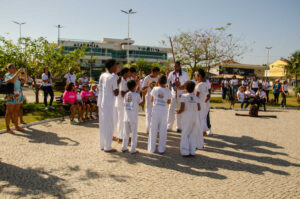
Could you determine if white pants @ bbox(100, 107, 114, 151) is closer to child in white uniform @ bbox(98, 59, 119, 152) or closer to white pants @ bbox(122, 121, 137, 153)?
child in white uniform @ bbox(98, 59, 119, 152)

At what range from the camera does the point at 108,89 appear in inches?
206

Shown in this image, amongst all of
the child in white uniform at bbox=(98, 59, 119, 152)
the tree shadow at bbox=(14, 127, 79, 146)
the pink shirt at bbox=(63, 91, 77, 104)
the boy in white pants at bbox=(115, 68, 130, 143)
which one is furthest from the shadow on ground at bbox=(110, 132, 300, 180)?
the pink shirt at bbox=(63, 91, 77, 104)

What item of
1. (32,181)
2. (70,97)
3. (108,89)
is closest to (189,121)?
(108,89)

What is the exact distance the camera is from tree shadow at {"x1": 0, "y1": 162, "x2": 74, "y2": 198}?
3.46 m

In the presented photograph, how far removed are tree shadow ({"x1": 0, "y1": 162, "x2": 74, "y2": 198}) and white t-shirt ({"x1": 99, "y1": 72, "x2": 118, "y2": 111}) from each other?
1.86 meters

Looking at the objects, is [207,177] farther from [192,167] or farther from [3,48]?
[3,48]

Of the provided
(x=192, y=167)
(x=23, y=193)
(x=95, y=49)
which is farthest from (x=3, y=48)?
(x=95, y=49)

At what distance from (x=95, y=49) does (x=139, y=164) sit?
63.7 meters

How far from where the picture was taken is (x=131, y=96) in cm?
530

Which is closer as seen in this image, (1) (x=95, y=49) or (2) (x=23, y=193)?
(2) (x=23, y=193)

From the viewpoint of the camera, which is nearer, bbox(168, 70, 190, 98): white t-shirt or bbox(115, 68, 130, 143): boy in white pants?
bbox(115, 68, 130, 143): boy in white pants

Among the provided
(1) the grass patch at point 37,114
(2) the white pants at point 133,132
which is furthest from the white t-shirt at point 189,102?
(1) the grass patch at point 37,114

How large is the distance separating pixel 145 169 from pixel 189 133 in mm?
1392

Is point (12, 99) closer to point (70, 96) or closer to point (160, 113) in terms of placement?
point (70, 96)
